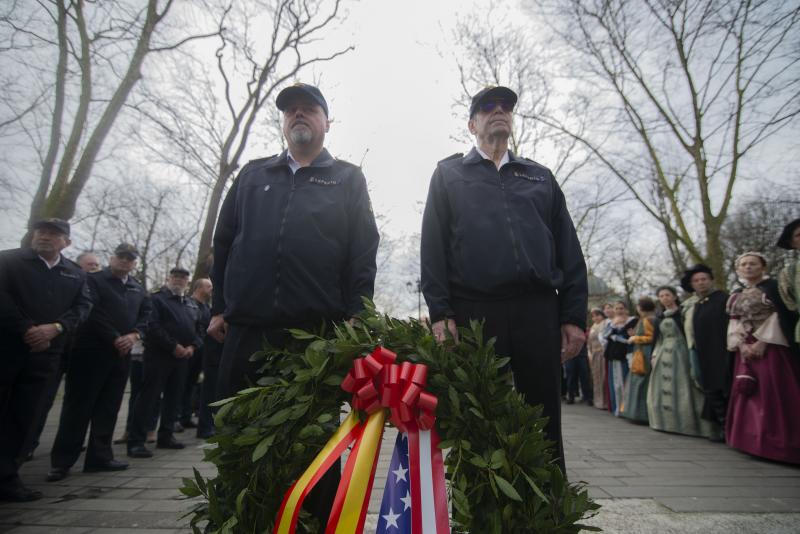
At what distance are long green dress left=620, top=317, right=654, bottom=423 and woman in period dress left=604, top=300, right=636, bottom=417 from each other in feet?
2.15

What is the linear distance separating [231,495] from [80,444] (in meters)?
3.61

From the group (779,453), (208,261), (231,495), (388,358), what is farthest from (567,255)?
(208,261)

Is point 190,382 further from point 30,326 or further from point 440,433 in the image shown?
point 440,433

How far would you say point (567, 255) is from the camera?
7.96ft

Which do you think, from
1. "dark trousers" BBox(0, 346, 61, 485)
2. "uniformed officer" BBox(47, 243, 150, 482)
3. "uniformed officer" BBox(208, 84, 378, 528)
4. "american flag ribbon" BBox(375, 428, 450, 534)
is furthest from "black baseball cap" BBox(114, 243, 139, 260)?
"american flag ribbon" BBox(375, 428, 450, 534)

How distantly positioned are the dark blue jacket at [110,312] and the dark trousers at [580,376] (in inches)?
333

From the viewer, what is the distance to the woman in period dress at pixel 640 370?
705cm

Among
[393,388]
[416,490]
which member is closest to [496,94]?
[393,388]

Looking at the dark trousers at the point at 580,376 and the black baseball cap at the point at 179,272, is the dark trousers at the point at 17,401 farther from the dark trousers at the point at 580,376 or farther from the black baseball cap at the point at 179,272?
the dark trousers at the point at 580,376

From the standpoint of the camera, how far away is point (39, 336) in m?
3.57

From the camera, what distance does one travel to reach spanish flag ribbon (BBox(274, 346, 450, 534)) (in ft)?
5.07

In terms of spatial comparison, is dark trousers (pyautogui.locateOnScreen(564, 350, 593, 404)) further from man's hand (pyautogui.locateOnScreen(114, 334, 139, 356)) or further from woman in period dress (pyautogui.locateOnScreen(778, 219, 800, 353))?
→ man's hand (pyautogui.locateOnScreen(114, 334, 139, 356))

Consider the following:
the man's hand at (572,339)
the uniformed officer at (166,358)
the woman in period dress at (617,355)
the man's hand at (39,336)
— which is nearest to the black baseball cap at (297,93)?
the man's hand at (572,339)

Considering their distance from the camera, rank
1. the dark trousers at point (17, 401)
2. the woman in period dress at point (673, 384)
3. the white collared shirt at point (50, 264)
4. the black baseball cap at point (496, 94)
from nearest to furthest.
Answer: the black baseball cap at point (496, 94) < the dark trousers at point (17, 401) < the white collared shirt at point (50, 264) < the woman in period dress at point (673, 384)
